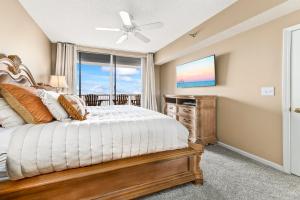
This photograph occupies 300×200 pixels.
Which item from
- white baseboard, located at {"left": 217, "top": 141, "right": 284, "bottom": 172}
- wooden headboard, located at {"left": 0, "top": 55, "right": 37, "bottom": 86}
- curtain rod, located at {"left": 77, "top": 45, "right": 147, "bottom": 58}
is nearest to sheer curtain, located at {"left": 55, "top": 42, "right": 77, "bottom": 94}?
curtain rod, located at {"left": 77, "top": 45, "right": 147, "bottom": 58}

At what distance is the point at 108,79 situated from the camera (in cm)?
526

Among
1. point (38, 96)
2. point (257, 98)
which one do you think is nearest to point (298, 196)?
point (257, 98)

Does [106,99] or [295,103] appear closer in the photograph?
[295,103]

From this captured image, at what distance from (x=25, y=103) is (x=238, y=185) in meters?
2.36

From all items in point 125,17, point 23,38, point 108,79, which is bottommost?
point 108,79

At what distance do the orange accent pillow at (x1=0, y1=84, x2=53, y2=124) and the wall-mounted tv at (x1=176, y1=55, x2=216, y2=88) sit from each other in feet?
9.72

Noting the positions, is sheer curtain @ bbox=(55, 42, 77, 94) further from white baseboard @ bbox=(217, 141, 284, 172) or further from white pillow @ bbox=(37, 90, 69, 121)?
white baseboard @ bbox=(217, 141, 284, 172)

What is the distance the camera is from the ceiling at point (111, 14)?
2506mm

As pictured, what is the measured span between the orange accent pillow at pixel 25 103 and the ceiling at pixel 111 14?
1.75 meters

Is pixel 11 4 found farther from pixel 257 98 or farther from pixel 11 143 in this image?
pixel 257 98

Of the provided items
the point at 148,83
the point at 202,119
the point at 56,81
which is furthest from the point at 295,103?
the point at 56,81

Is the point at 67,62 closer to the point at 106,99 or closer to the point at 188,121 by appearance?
the point at 106,99

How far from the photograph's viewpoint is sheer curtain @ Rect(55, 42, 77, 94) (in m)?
4.42

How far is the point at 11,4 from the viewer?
225cm
